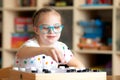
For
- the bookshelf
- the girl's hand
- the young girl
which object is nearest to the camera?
the girl's hand

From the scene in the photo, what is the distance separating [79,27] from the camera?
10.3 feet

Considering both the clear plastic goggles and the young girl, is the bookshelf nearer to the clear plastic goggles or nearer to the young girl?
the young girl

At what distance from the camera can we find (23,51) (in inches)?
46.7

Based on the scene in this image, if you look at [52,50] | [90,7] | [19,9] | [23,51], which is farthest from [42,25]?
[19,9]

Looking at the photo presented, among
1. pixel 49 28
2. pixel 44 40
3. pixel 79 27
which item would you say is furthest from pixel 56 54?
pixel 79 27

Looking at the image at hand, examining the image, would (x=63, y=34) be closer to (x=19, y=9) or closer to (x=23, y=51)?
(x=19, y=9)

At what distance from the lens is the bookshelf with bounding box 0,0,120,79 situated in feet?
9.52

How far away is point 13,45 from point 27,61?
214 centimetres

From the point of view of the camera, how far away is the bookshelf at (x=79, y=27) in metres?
2.90

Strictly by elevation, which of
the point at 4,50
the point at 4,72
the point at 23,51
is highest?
the point at 23,51

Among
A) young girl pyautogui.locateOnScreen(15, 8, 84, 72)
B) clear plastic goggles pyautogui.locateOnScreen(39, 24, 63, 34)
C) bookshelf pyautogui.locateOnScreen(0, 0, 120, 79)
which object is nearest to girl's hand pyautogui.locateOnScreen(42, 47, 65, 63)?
young girl pyautogui.locateOnScreen(15, 8, 84, 72)

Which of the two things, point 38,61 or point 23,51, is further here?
point 38,61

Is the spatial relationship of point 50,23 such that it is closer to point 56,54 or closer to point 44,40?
point 44,40

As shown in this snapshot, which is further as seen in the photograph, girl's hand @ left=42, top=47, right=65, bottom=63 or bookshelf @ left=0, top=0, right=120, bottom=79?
bookshelf @ left=0, top=0, right=120, bottom=79
